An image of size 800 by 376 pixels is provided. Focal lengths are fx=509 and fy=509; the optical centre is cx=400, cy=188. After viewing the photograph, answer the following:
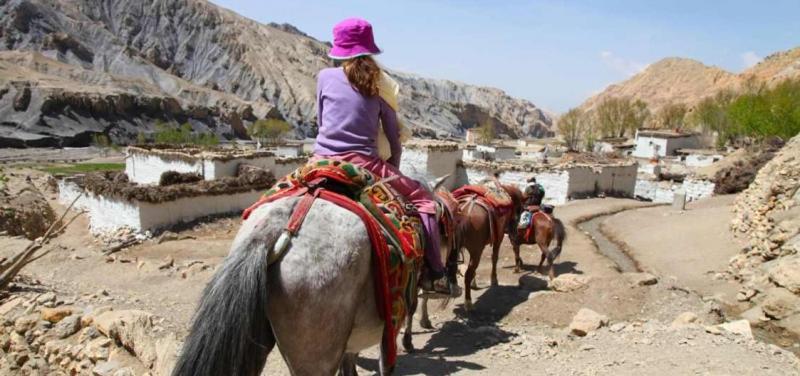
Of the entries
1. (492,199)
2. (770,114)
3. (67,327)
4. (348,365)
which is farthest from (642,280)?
(770,114)

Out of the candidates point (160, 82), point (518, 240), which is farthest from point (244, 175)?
point (160, 82)

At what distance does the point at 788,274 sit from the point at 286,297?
8170 millimetres

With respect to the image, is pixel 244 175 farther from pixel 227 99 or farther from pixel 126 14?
pixel 126 14

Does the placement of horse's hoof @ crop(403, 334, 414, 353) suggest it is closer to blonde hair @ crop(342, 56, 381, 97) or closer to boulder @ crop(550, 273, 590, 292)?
boulder @ crop(550, 273, 590, 292)

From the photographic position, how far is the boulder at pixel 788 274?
7.25 meters

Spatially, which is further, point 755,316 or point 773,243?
point 773,243

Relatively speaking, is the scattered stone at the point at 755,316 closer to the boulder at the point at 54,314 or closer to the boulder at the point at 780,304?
the boulder at the point at 780,304

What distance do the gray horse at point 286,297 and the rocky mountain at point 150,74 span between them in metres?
61.7

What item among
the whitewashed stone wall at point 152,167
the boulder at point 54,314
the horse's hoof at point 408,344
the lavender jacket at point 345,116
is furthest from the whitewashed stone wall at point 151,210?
the lavender jacket at point 345,116

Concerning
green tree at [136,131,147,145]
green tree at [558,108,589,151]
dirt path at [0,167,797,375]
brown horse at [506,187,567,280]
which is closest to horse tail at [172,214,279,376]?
dirt path at [0,167,797,375]

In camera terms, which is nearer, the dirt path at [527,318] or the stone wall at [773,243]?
the dirt path at [527,318]

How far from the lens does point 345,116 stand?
277 centimetres

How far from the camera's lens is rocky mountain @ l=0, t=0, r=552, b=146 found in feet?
189

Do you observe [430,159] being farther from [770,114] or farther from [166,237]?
[770,114]
